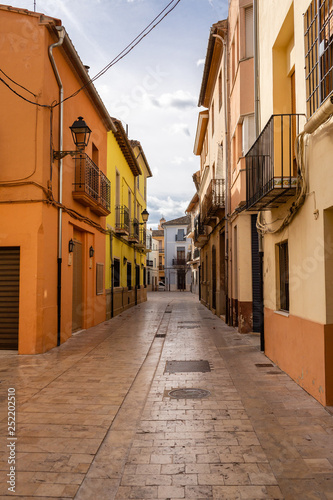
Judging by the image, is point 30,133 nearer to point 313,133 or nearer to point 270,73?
point 270,73

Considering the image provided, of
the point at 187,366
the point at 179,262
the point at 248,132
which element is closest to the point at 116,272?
the point at 248,132

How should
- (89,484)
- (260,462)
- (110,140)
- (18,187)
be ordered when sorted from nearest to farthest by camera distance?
(89,484)
(260,462)
(18,187)
(110,140)

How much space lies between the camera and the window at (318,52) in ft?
16.6

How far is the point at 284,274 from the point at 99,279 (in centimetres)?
832

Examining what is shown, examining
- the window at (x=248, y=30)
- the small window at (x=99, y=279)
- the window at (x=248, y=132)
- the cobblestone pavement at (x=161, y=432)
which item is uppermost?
the window at (x=248, y=30)

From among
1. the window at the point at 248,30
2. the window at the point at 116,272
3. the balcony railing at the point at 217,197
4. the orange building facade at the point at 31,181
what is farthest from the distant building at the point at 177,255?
the orange building facade at the point at 31,181

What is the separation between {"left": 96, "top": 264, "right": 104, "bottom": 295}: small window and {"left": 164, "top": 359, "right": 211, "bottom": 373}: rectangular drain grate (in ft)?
22.0

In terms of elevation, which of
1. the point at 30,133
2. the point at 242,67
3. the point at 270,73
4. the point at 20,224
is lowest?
the point at 20,224

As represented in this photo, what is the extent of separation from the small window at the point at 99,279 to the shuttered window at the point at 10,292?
533 centimetres

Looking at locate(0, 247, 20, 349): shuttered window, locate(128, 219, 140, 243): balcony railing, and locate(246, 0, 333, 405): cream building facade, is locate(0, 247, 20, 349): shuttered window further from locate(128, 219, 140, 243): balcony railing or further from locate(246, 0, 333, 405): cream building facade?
locate(128, 219, 140, 243): balcony railing

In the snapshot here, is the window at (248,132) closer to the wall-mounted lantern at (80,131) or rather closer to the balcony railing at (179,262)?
the wall-mounted lantern at (80,131)

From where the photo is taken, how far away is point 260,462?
3725mm

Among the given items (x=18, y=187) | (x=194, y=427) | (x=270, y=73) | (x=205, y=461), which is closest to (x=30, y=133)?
(x=18, y=187)

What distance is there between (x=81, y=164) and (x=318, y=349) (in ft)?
27.0
